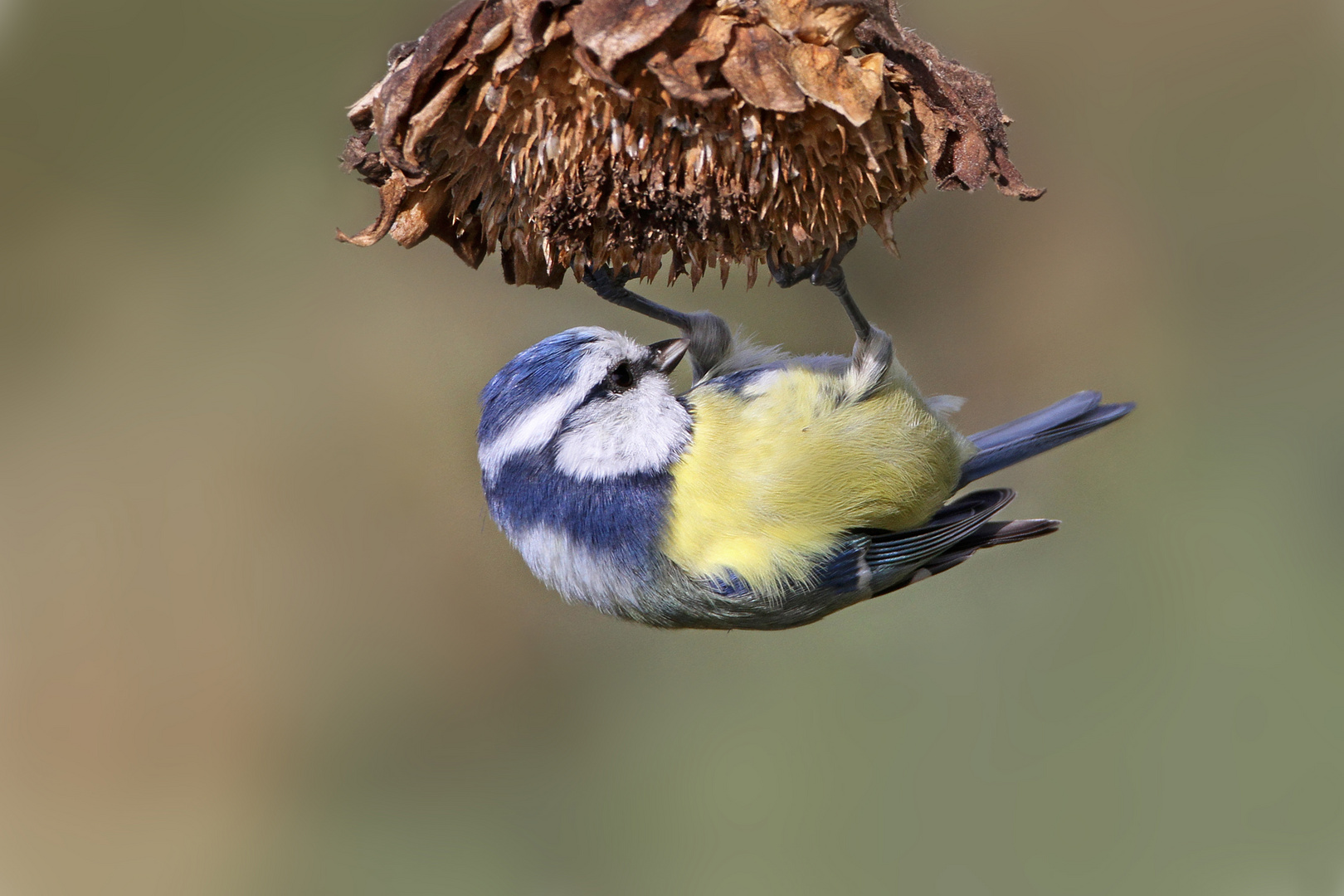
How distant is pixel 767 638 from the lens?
3463mm

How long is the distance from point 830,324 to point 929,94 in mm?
1473

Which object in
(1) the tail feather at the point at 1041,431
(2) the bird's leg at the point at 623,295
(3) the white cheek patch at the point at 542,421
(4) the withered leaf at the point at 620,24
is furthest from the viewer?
(1) the tail feather at the point at 1041,431

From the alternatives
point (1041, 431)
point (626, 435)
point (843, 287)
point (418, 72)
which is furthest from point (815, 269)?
point (1041, 431)

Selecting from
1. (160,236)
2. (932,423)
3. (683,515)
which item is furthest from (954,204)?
(160,236)

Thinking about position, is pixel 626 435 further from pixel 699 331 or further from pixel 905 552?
pixel 905 552

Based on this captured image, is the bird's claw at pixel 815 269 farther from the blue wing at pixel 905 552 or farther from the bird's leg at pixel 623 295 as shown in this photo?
the blue wing at pixel 905 552

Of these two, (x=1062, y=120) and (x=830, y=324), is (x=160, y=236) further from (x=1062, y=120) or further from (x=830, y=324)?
(x=1062, y=120)

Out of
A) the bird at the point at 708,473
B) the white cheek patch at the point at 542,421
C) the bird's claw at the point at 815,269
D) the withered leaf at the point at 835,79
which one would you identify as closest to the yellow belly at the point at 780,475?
the bird at the point at 708,473

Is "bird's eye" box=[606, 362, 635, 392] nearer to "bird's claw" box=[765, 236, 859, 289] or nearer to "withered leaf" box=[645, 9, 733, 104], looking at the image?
"bird's claw" box=[765, 236, 859, 289]

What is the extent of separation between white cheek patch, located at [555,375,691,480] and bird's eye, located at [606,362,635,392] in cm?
2

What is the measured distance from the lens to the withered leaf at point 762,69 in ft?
4.41

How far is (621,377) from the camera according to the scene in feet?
6.98

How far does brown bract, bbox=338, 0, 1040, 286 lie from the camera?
135 centimetres

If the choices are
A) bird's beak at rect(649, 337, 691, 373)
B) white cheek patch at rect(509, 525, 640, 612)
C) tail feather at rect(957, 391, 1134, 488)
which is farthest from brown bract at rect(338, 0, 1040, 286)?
tail feather at rect(957, 391, 1134, 488)
